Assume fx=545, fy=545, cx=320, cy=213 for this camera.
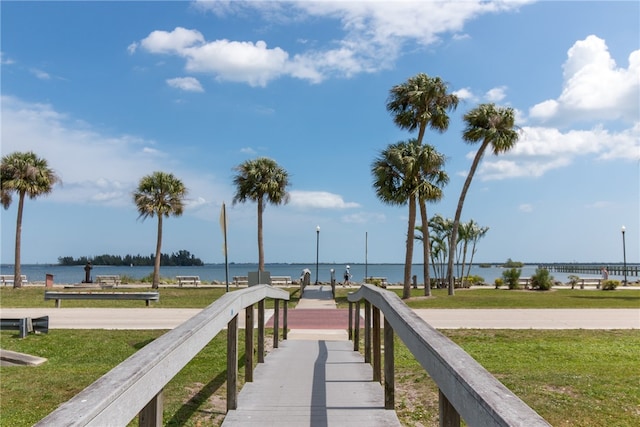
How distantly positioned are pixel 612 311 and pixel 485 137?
11.4 metres

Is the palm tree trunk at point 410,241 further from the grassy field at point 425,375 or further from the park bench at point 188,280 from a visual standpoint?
the park bench at point 188,280

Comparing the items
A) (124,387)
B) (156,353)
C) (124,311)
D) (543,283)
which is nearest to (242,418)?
(156,353)

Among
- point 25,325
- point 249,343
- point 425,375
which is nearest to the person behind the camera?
point 249,343

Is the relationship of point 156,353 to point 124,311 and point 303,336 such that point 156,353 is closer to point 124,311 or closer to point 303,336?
point 303,336

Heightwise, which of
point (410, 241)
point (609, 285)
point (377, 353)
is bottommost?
point (609, 285)

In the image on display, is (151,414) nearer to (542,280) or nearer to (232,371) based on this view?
(232,371)

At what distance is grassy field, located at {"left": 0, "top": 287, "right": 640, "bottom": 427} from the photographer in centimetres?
515

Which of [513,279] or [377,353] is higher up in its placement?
[377,353]

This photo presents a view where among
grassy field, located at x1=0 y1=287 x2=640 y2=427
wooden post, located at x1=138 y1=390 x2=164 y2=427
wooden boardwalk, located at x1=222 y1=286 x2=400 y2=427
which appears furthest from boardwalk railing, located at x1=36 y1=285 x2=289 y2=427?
grassy field, located at x1=0 y1=287 x2=640 y2=427

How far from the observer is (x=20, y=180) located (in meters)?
32.2

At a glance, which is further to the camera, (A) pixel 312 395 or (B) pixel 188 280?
(B) pixel 188 280

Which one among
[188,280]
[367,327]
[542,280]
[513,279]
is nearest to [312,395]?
[367,327]

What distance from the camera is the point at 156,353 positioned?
2496 mm

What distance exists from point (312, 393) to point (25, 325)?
8105 mm
